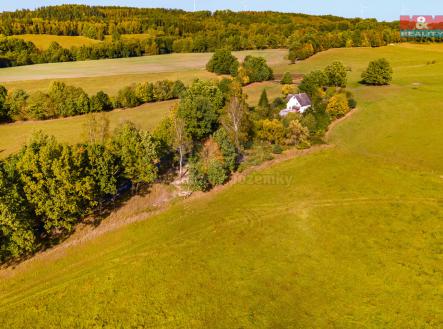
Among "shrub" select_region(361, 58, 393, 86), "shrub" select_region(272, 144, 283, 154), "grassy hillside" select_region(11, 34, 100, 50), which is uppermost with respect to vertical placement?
"grassy hillside" select_region(11, 34, 100, 50)

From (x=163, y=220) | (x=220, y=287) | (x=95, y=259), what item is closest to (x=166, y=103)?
(x=163, y=220)

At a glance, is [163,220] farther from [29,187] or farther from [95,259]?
[29,187]

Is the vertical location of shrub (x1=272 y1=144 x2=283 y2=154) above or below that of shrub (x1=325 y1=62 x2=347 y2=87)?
below

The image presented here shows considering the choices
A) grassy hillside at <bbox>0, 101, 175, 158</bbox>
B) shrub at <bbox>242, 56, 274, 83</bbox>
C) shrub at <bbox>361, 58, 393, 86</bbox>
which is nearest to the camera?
grassy hillside at <bbox>0, 101, 175, 158</bbox>

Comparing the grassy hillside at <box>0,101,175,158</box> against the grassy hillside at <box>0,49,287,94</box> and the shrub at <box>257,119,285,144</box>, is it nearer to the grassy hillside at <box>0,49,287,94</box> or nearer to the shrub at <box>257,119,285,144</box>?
the grassy hillside at <box>0,49,287,94</box>

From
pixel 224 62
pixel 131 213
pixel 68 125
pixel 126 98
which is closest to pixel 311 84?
pixel 224 62

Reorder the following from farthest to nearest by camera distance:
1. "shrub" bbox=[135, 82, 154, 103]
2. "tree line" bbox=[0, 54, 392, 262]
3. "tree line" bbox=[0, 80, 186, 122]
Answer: "shrub" bbox=[135, 82, 154, 103]
"tree line" bbox=[0, 80, 186, 122]
"tree line" bbox=[0, 54, 392, 262]

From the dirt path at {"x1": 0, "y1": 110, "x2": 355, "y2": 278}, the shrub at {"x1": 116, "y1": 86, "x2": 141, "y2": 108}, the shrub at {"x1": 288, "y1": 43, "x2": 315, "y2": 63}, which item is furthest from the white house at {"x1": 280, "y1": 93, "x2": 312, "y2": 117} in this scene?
the shrub at {"x1": 288, "y1": 43, "x2": 315, "y2": 63}

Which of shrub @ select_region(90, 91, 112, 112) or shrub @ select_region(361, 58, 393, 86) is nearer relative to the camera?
shrub @ select_region(90, 91, 112, 112)

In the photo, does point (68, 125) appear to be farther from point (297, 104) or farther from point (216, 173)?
point (297, 104)
